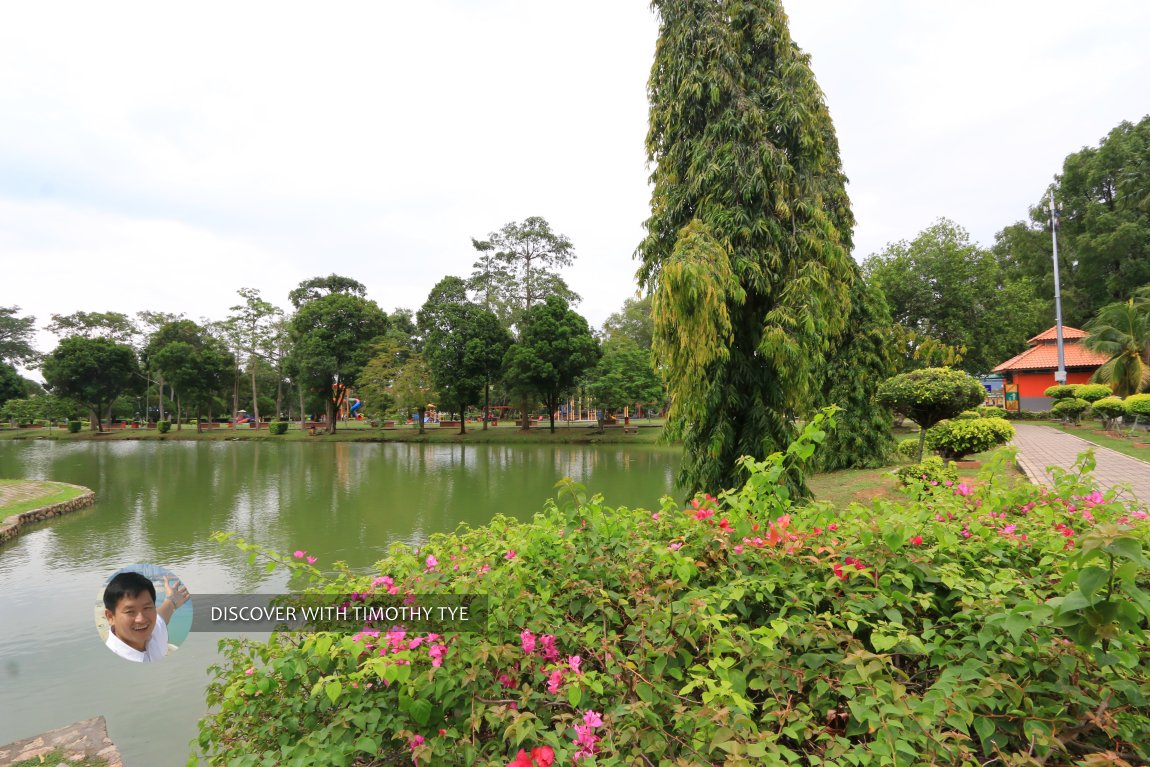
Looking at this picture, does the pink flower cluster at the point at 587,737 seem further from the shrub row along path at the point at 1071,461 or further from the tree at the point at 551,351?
the tree at the point at 551,351

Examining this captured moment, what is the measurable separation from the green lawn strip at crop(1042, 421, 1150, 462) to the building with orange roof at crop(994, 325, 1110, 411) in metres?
6.04

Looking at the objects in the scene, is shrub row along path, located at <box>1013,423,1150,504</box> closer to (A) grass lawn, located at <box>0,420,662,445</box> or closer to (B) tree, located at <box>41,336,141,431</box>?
(A) grass lawn, located at <box>0,420,662,445</box>

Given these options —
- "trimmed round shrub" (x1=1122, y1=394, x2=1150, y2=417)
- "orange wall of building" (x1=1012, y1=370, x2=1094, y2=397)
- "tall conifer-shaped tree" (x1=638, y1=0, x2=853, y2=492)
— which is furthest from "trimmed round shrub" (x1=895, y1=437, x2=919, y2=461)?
"orange wall of building" (x1=1012, y1=370, x2=1094, y2=397)

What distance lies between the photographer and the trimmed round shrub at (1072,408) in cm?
1617

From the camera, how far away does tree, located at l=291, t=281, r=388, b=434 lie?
30.3 meters

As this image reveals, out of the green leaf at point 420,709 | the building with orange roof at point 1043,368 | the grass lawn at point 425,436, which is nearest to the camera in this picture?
the green leaf at point 420,709

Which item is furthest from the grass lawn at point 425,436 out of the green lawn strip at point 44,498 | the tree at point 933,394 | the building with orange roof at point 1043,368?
the green lawn strip at point 44,498

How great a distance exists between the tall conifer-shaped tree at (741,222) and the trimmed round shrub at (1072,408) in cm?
1542

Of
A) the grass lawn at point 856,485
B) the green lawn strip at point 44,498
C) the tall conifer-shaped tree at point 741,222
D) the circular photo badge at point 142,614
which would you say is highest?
the tall conifer-shaped tree at point 741,222

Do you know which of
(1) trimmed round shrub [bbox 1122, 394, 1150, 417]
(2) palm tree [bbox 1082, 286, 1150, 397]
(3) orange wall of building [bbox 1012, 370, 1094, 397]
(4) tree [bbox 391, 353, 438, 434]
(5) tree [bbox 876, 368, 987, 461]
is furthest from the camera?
(4) tree [bbox 391, 353, 438, 434]

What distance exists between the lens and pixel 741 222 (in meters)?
5.99

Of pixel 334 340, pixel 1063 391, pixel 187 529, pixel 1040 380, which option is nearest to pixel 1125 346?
pixel 1063 391

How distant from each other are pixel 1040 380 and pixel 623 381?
694 inches

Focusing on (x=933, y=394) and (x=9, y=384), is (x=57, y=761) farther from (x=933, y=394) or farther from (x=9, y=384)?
(x=9, y=384)
